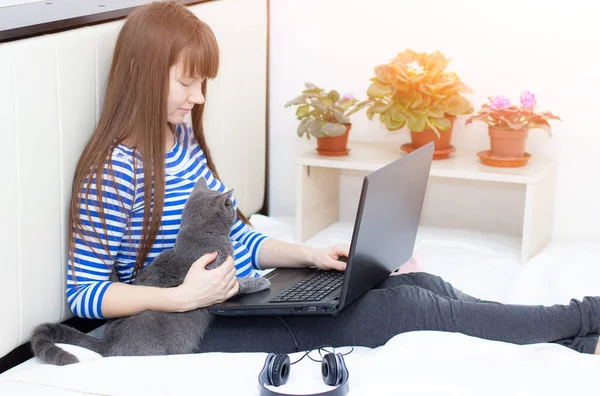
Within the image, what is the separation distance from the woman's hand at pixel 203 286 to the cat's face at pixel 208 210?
0.21ft

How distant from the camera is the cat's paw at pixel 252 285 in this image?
1.48 m

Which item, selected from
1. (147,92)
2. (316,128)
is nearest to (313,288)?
(147,92)

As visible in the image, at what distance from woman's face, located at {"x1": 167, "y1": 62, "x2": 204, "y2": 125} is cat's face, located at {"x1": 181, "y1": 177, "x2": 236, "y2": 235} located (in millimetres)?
163

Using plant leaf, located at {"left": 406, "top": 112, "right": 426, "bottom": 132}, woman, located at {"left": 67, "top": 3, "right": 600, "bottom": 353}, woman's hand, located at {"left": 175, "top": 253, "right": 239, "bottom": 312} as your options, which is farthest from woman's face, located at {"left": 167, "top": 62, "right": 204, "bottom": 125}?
plant leaf, located at {"left": 406, "top": 112, "right": 426, "bottom": 132}

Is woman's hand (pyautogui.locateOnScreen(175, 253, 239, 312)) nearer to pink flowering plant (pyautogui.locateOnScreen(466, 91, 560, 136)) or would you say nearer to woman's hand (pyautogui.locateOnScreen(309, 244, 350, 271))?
woman's hand (pyautogui.locateOnScreen(309, 244, 350, 271))

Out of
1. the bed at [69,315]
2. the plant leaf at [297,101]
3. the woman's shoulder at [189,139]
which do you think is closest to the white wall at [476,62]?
the plant leaf at [297,101]

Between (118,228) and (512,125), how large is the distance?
1.08m

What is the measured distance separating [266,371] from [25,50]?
658 mm

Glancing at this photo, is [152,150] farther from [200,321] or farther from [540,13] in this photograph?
[540,13]

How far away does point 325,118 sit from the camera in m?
2.16

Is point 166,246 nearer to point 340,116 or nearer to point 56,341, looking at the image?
point 56,341

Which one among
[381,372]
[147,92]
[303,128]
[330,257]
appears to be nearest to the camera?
[381,372]

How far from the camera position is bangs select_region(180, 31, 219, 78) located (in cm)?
149

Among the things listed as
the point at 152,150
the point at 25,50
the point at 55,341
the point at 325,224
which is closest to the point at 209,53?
the point at 152,150
